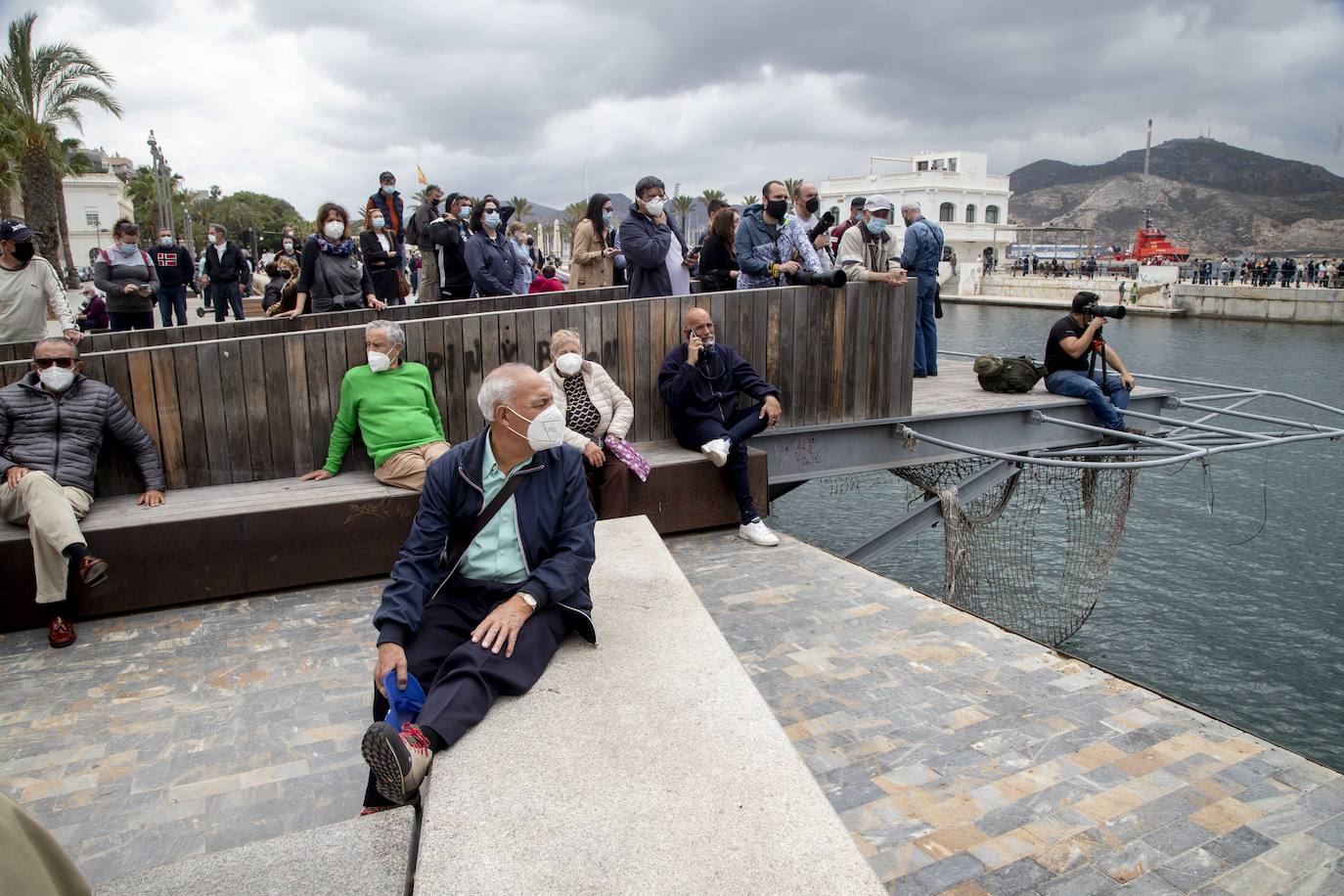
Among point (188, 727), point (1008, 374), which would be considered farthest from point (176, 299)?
point (1008, 374)

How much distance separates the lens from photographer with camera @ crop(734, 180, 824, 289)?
24.7ft

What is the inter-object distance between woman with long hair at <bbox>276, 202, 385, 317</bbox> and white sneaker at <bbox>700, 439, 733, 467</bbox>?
4.08 metres

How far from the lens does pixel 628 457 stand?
577 centimetres

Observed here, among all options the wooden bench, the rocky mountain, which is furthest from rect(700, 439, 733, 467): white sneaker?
the rocky mountain

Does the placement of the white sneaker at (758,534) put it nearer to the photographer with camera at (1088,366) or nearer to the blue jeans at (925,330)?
the photographer with camera at (1088,366)

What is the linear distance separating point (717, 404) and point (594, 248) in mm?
4458

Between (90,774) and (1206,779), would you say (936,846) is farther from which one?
(90,774)

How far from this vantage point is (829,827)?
7.36 ft

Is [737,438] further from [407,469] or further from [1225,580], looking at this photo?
[1225,580]

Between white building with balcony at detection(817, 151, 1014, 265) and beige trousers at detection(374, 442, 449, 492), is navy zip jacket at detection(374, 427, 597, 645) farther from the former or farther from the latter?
white building with balcony at detection(817, 151, 1014, 265)

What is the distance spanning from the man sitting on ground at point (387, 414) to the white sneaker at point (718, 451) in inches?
65.3

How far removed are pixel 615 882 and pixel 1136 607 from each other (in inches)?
392

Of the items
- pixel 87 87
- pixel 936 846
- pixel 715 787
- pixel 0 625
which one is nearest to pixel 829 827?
pixel 715 787

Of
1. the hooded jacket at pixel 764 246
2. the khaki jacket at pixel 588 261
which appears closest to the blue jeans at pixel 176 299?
the khaki jacket at pixel 588 261
